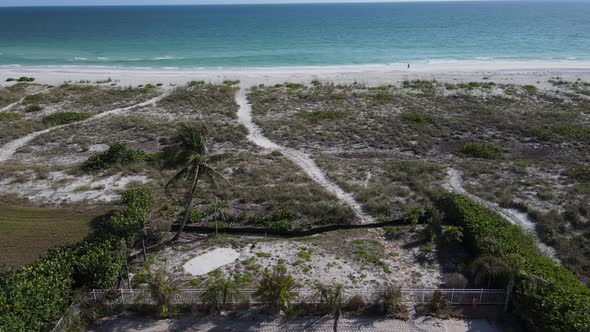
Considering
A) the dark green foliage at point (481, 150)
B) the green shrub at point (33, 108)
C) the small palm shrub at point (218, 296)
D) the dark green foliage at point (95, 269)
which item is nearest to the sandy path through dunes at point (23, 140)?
the green shrub at point (33, 108)

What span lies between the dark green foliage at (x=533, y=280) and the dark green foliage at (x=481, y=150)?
12.9m

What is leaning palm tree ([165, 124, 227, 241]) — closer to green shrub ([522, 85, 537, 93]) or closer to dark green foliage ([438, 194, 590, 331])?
dark green foliage ([438, 194, 590, 331])

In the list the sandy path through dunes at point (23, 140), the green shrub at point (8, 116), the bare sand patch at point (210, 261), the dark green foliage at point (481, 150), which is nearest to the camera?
the bare sand patch at point (210, 261)

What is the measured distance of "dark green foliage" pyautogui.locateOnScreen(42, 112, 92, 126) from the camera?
41625 mm

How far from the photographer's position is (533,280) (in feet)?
52.3

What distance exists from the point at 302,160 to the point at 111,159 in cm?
1400

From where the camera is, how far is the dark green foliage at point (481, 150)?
33.7m

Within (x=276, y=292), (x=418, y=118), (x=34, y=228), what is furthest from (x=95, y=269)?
(x=418, y=118)

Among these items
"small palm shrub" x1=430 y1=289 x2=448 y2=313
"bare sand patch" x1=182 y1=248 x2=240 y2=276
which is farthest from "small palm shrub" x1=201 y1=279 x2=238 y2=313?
"small palm shrub" x1=430 y1=289 x2=448 y2=313

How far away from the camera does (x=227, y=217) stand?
2430 cm

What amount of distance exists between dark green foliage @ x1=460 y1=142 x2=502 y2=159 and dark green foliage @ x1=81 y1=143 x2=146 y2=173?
82.4 ft

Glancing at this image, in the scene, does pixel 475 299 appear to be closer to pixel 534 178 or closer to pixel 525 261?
pixel 525 261

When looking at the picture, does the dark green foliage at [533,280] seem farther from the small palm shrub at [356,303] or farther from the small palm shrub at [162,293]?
the small palm shrub at [162,293]

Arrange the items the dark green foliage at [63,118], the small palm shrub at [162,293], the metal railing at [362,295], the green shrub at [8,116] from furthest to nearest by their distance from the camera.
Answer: the green shrub at [8,116] → the dark green foliage at [63,118] → the metal railing at [362,295] → the small palm shrub at [162,293]
